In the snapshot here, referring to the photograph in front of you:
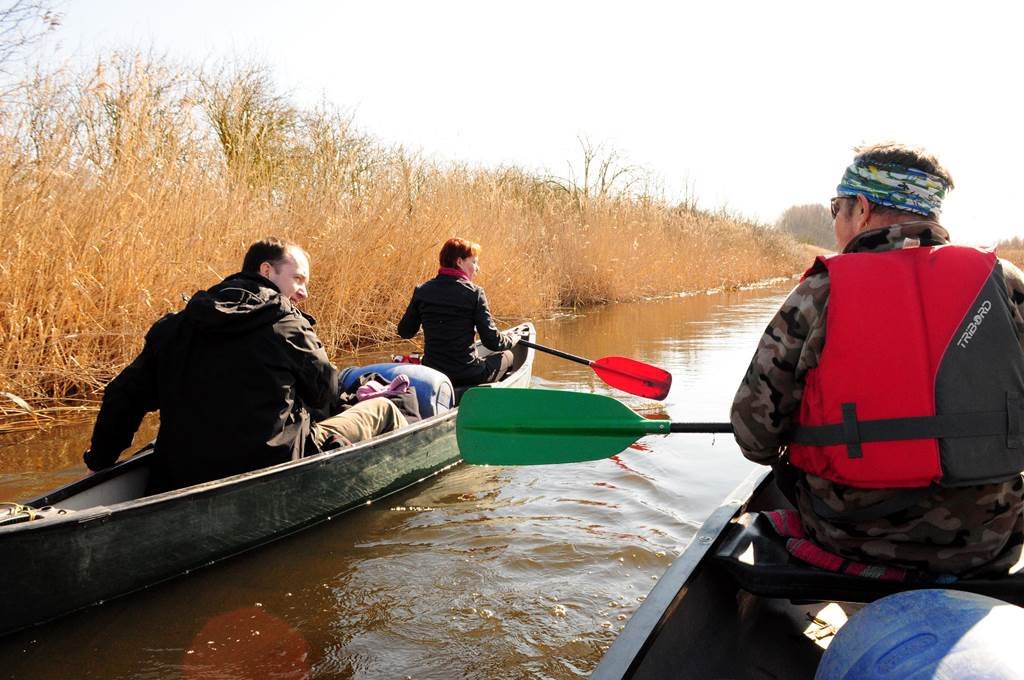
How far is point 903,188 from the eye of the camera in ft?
7.15

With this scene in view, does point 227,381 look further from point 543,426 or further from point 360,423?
point 543,426

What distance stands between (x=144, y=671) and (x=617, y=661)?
1949 mm

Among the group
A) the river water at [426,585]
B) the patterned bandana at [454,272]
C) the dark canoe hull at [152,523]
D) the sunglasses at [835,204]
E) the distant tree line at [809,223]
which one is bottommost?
the river water at [426,585]

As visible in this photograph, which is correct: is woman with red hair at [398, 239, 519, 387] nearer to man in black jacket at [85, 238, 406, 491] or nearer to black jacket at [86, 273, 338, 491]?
man in black jacket at [85, 238, 406, 491]

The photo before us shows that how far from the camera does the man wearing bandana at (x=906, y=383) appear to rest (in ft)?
6.58

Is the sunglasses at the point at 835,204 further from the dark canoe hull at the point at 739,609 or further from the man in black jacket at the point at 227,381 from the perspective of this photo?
the man in black jacket at the point at 227,381

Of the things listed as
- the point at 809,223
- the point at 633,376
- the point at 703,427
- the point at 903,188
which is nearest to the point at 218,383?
the point at 703,427

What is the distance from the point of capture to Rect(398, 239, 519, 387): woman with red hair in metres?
6.17

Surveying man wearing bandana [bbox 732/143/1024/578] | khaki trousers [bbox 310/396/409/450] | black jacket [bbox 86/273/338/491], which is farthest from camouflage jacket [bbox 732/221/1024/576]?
khaki trousers [bbox 310/396/409/450]

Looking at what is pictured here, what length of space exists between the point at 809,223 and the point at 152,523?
2872 inches

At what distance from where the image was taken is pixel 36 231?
6012 millimetres

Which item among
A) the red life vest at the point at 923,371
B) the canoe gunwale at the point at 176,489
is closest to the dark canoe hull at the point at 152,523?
the canoe gunwale at the point at 176,489

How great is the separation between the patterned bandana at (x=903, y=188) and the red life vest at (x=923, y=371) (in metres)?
0.15

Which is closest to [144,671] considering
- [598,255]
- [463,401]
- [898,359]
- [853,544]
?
[463,401]
